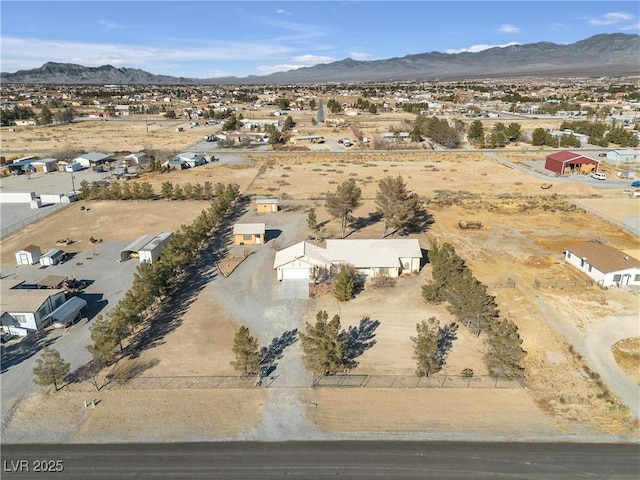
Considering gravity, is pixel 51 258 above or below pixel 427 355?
above

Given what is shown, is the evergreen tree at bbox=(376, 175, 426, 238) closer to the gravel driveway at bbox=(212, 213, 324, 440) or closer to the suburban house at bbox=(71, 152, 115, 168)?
the gravel driveway at bbox=(212, 213, 324, 440)

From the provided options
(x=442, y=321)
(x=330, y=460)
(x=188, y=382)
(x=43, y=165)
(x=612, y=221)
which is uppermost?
(x=43, y=165)

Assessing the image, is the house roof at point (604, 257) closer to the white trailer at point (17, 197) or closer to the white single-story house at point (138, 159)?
the white trailer at point (17, 197)

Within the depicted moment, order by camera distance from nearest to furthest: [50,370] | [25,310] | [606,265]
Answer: [50,370] < [25,310] < [606,265]

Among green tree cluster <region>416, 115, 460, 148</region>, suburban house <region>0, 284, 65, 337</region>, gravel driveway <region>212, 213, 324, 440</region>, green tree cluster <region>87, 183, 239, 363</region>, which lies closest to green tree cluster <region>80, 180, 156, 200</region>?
green tree cluster <region>87, 183, 239, 363</region>

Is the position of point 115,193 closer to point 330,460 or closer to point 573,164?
point 330,460

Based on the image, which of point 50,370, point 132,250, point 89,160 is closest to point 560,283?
point 50,370

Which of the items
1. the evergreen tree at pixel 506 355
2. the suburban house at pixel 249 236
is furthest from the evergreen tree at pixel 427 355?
the suburban house at pixel 249 236
